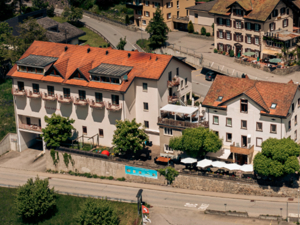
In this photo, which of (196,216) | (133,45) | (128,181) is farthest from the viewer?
(133,45)

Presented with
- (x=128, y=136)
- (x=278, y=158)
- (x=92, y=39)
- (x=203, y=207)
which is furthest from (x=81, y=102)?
(x=92, y=39)

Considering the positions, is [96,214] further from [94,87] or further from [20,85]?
[20,85]

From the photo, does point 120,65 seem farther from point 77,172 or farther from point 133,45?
point 133,45

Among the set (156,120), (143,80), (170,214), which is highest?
(143,80)

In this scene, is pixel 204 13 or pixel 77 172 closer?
pixel 77 172

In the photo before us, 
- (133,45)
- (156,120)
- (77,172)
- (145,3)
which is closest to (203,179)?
(156,120)
